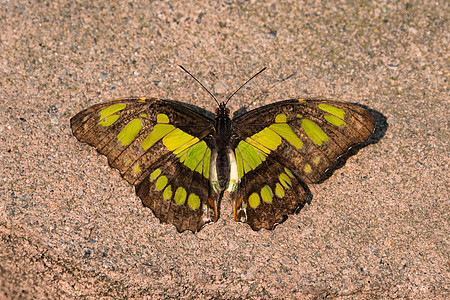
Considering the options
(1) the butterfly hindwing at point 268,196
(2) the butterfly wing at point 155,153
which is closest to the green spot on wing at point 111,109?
(2) the butterfly wing at point 155,153

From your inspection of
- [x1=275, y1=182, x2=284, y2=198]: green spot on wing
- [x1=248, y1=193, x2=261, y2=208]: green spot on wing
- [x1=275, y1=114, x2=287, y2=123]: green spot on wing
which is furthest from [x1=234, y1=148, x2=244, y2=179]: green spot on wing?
[x1=275, y1=114, x2=287, y2=123]: green spot on wing

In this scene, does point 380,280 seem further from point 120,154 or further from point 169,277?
point 120,154

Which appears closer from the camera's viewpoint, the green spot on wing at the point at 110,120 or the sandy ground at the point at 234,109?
the green spot on wing at the point at 110,120

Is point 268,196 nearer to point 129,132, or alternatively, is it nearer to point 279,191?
point 279,191

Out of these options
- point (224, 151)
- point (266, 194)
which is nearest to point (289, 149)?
point (266, 194)

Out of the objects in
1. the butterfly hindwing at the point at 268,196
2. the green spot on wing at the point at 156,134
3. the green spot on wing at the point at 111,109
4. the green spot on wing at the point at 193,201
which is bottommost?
the butterfly hindwing at the point at 268,196

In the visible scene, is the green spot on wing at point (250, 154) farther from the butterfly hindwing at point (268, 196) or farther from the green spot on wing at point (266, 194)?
the green spot on wing at point (266, 194)

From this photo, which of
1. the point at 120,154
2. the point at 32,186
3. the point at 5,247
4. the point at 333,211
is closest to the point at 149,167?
the point at 120,154
